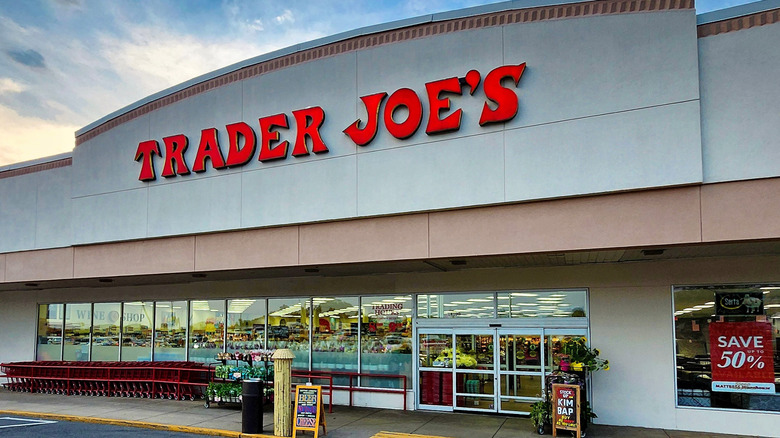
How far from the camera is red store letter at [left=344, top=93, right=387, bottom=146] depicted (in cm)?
1392

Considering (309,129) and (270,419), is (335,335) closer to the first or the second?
(270,419)

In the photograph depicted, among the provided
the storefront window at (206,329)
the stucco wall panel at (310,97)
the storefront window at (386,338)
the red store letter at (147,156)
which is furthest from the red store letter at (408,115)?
the storefront window at (206,329)

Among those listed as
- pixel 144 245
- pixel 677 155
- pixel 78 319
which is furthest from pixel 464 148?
pixel 78 319

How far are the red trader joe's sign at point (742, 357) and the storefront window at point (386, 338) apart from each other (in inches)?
273

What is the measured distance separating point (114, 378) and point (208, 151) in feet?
26.0

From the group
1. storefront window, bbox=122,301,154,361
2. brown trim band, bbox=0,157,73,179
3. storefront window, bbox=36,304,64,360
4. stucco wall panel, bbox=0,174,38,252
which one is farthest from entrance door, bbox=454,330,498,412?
storefront window, bbox=36,304,64,360

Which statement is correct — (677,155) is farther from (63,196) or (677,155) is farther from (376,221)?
(63,196)

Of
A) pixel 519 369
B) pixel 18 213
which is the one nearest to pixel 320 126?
pixel 519 369

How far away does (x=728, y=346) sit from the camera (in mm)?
13039

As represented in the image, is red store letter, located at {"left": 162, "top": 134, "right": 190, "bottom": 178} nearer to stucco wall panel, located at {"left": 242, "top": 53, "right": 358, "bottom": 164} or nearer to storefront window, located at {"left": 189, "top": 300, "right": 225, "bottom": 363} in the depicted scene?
stucco wall panel, located at {"left": 242, "top": 53, "right": 358, "bottom": 164}

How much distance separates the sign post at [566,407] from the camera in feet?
40.4

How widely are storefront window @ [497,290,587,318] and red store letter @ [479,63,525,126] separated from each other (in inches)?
174

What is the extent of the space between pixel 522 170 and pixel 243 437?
24.5ft

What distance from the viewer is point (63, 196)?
2006 cm
